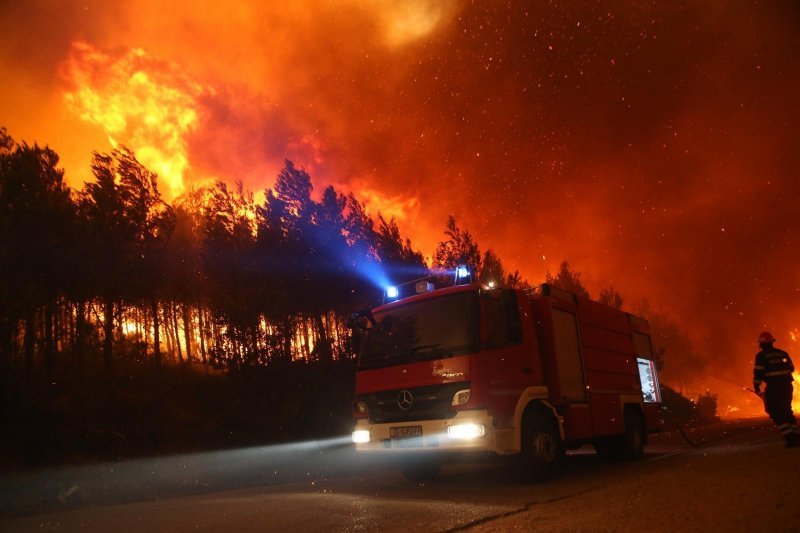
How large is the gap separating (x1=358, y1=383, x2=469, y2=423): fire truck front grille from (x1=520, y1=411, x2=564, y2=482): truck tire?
110cm

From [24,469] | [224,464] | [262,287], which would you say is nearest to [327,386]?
[262,287]

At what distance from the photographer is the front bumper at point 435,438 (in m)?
7.20

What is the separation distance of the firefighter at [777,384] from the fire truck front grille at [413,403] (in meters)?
5.94

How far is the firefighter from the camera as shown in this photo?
376 inches

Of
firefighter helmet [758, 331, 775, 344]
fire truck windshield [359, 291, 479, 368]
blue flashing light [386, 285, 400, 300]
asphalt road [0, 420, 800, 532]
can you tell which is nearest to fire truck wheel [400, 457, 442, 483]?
asphalt road [0, 420, 800, 532]

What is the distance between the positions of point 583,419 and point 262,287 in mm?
15788

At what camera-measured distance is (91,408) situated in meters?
17.2

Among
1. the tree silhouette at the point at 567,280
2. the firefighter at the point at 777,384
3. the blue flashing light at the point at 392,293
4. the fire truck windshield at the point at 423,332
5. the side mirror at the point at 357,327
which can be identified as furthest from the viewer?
the tree silhouette at the point at 567,280

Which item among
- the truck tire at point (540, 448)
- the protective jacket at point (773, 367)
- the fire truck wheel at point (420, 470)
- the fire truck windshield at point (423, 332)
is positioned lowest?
the fire truck wheel at point (420, 470)

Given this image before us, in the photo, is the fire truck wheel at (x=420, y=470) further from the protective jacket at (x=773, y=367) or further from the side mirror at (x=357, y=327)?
the protective jacket at (x=773, y=367)

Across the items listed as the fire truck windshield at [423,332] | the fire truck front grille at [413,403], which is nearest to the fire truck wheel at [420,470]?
the fire truck front grille at [413,403]

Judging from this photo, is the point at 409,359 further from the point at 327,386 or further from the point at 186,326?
the point at 186,326

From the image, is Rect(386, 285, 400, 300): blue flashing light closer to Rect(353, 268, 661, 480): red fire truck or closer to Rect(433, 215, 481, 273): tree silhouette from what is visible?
Rect(353, 268, 661, 480): red fire truck

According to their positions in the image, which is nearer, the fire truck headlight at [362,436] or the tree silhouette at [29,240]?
the fire truck headlight at [362,436]
